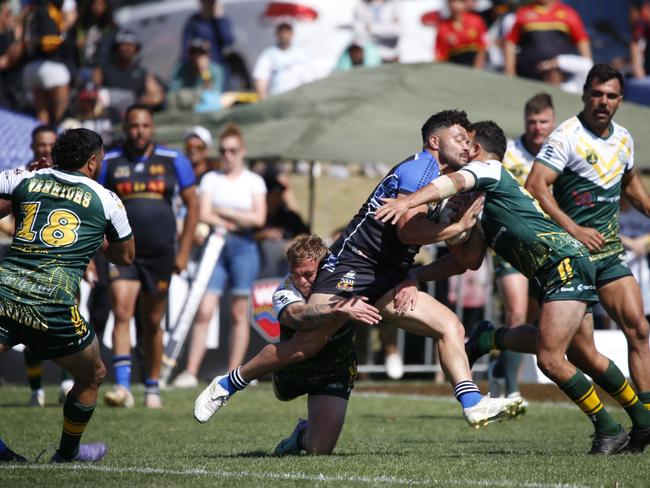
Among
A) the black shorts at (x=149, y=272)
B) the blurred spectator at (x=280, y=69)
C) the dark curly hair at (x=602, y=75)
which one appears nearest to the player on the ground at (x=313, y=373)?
the dark curly hair at (x=602, y=75)

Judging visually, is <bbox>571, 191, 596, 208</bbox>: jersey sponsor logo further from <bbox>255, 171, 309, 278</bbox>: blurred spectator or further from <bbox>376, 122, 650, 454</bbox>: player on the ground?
<bbox>255, 171, 309, 278</bbox>: blurred spectator

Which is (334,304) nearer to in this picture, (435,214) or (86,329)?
(435,214)

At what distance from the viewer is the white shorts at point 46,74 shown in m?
16.2

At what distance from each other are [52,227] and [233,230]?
687cm

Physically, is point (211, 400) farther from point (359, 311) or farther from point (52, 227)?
point (52, 227)

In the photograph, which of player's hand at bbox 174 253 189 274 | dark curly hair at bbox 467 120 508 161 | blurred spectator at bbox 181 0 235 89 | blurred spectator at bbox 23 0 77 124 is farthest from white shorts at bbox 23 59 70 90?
dark curly hair at bbox 467 120 508 161

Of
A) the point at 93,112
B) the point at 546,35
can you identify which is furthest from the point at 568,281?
the point at 93,112

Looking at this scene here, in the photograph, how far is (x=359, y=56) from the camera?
59.6ft

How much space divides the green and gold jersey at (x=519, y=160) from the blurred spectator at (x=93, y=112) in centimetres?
702

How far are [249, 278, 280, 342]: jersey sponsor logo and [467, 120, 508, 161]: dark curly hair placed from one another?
5.95m

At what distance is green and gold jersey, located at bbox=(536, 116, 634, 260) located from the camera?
27.4ft

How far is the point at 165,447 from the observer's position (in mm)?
8109

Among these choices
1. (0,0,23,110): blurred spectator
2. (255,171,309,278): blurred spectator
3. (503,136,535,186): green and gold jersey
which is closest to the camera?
(503,136,535,186): green and gold jersey

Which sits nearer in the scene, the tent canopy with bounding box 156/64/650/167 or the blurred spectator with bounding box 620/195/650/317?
the tent canopy with bounding box 156/64/650/167
